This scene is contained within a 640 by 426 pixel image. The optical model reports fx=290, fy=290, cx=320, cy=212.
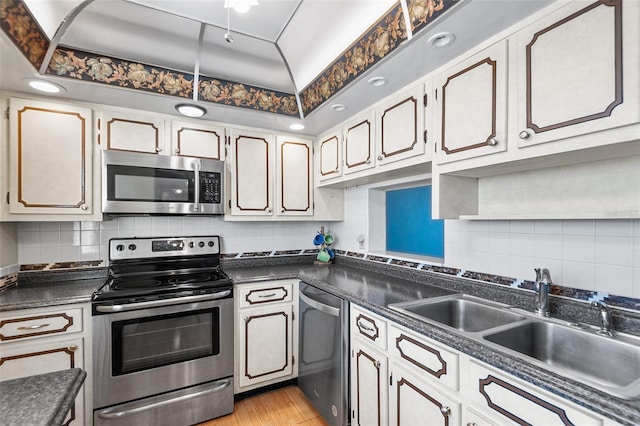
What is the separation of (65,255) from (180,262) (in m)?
0.78

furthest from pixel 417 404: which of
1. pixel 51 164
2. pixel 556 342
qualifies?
pixel 51 164

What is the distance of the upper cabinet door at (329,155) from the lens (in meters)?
2.46

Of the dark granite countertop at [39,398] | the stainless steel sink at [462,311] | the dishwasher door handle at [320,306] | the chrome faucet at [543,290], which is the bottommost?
the dishwasher door handle at [320,306]

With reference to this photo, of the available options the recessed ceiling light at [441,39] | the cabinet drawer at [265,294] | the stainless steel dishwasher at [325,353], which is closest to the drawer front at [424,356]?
the stainless steel dishwasher at [325,353]

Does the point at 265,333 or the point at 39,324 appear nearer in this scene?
the point at 39,324

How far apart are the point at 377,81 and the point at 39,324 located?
2.42 metres

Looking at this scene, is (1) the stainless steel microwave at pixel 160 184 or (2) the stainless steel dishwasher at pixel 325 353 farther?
(1) the stainless steel microwave at pixel 160 184

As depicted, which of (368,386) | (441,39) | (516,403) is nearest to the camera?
(516,403)

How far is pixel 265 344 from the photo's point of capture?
2.29 metres

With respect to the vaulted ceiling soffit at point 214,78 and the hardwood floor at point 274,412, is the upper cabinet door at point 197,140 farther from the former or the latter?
the hardwood floor at point 274,412

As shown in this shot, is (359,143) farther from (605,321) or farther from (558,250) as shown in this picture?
(605,321)

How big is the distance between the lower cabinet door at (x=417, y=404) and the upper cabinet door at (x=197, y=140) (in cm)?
202

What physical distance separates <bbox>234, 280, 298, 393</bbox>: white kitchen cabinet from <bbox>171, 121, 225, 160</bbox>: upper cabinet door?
1.11 metres

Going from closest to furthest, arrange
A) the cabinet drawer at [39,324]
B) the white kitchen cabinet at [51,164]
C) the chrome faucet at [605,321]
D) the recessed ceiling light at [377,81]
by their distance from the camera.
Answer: the chrome faucet at [605,321]
the cabinet drawer at [39,324]
the recessed ceiling light at [377,81]
the white kitchen cabinet at [51,164]
